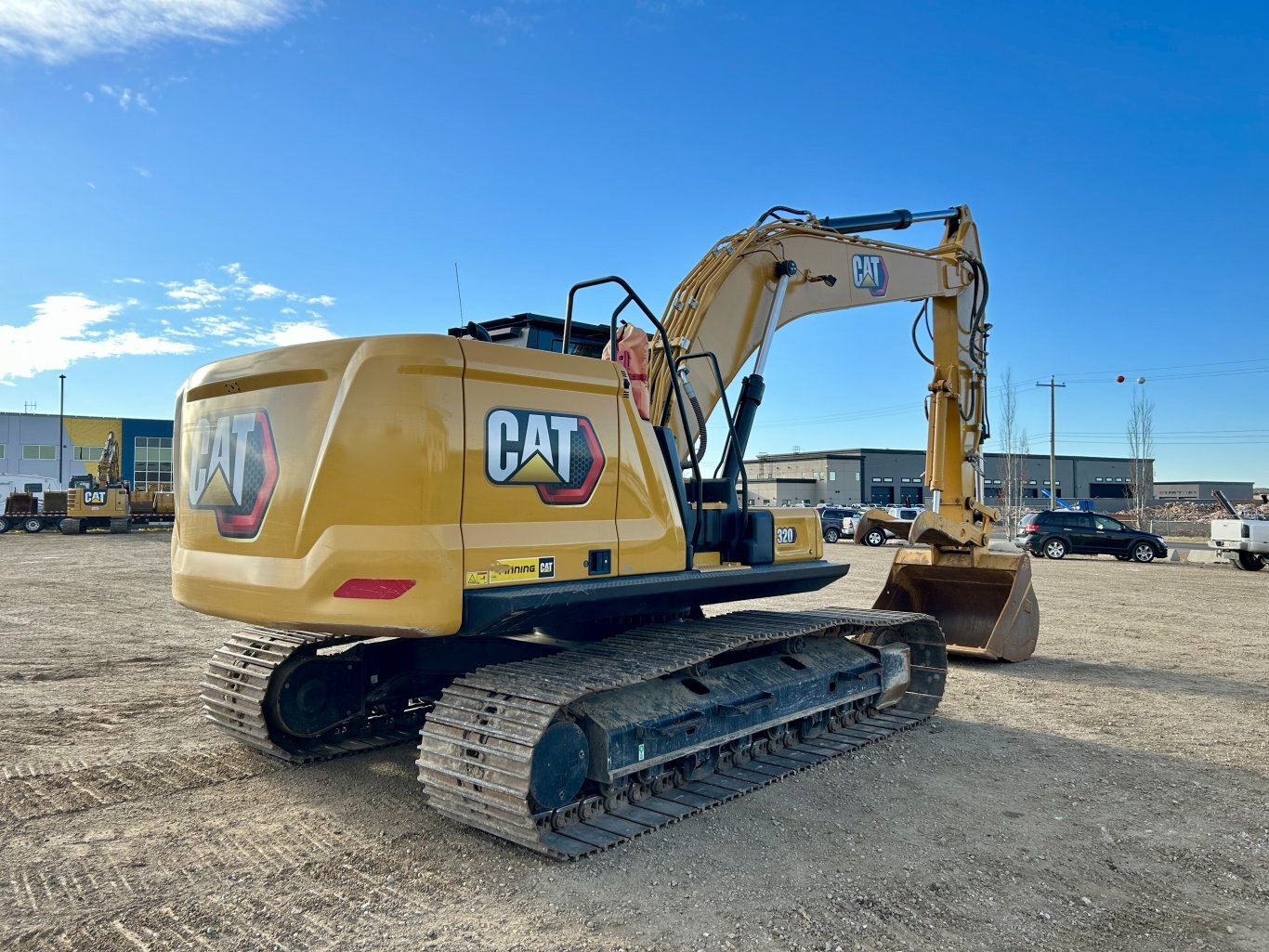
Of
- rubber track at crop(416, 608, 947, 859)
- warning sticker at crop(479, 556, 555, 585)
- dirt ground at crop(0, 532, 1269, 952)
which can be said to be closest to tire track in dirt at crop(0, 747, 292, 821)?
dirt ground at crop(0, 532, 1269, 952)

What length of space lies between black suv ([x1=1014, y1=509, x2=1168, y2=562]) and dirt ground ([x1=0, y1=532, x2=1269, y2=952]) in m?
20.2

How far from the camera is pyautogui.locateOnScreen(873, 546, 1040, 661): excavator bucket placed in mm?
9484

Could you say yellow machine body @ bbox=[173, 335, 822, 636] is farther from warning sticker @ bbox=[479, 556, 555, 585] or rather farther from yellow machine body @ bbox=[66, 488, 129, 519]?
yellow machine body @ bbox=[66, 488, 129, 519]

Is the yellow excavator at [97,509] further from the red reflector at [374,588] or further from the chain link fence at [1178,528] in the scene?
the chain link fence at [1178,528]

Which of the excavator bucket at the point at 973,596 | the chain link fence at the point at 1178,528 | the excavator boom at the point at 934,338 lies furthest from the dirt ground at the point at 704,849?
the chain link fence at the point at 1178,528

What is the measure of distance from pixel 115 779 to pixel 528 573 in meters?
3.14

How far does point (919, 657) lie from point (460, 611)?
4852mm

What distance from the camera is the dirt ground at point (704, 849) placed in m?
3.73

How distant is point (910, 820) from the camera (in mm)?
5039

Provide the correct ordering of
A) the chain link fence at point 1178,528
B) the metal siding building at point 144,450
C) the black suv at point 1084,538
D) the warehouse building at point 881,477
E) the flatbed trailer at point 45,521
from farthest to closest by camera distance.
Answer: the warehouse building at point 881,477, the metal siding building at point 144,450, the chain link fence at point 1178,528, the flatbed trailer at point 45,521, the black suv at point 1084,538

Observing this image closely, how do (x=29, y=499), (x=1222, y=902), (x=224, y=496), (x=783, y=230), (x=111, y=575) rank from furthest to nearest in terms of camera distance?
(x=29, y=499) → (x=111, y=575) → (x=783, y=230) → (x=224, y=496) → (x=1222, y=902)

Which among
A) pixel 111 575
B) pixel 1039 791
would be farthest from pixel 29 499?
pixel 1039 791

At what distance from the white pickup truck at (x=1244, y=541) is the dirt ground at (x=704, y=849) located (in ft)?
61.2

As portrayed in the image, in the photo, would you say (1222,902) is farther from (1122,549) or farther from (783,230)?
(1122,549)
